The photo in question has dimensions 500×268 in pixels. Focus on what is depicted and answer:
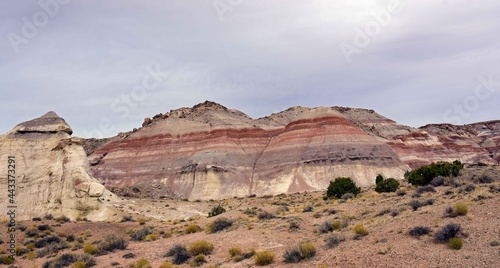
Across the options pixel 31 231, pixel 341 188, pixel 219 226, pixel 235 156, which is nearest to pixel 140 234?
pixel 219 226

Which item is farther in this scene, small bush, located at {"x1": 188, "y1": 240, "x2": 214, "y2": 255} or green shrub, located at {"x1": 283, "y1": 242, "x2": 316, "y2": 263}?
small bush, located at {"x1": 188, "y1": 240, "x2": 214, "y2": 255}

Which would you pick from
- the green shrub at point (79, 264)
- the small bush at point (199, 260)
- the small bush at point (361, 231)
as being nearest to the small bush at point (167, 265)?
the small bush at point (199, 260)

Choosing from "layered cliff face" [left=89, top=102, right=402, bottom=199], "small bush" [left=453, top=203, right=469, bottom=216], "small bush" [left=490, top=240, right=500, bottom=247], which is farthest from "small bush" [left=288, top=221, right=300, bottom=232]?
"layered cliff face" [left=89, top=102, right=402, bottom=199]

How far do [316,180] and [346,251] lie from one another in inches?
2278

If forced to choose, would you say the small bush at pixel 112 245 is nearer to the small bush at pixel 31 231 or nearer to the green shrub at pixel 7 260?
the green shrub at pixel 7 260

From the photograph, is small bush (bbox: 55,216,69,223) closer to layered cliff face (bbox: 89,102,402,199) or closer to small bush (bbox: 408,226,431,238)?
small bush (bbox: 408,226,431,238)

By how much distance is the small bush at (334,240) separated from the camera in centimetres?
1650

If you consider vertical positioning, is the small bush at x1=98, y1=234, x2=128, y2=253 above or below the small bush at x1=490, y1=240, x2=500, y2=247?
below

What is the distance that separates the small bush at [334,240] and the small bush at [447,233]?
3.54m

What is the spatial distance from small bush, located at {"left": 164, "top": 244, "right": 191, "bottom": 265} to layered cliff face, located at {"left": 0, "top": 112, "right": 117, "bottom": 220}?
1733 cm

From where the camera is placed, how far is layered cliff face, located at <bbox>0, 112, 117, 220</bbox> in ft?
120

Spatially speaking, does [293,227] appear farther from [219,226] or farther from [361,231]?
[219,226]

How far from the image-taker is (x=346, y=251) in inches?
606

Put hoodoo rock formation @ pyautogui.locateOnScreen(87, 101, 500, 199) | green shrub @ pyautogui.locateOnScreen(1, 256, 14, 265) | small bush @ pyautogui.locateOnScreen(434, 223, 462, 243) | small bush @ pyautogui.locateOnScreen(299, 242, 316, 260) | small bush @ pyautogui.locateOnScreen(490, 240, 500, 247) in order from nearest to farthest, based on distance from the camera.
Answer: small bush @ pyautogui.locateOnScreen(490, 240, 500, 247) < small bush @ pyautogui.locateOnScreen(434, 223, 462, 243) < small bush @ pyautogui.locateOnScreen(299, 242, 316, 260) < green shrub @ pyautogui.locateOnScreen(1, 256, 14, 265) < hoodoo rock formation @ pyautogui.locateOnScreen(87, 101, 500, 199)
